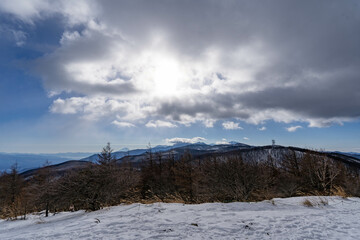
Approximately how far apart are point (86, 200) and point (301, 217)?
7.76 metres

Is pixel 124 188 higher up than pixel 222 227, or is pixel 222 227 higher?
pixel 222 227

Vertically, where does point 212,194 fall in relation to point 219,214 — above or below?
below

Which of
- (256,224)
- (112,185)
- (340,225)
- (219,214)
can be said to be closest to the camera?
(340,225)

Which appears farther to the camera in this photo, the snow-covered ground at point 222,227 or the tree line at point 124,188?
the tree line at point 124,188

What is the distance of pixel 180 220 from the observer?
425 cm

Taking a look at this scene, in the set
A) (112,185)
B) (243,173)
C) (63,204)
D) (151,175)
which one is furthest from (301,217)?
(151,175)

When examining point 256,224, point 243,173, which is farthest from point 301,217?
point 243,173

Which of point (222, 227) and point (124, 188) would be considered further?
point (124, 188)

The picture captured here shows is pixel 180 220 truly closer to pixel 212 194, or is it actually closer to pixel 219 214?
pixel 219 214

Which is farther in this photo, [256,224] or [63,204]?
A: [63,204]

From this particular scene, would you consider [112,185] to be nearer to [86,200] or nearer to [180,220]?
[86,200]

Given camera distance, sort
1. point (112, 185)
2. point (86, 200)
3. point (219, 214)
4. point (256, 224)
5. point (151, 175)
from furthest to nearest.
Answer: point (151, 175)
point (112, 185)
point (86, 200)
point (219, 214)
point (256, 224)

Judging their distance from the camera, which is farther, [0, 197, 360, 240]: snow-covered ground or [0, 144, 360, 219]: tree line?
[0, 144, 360, 219]: tree line

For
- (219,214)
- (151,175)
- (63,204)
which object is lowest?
(151,175)
